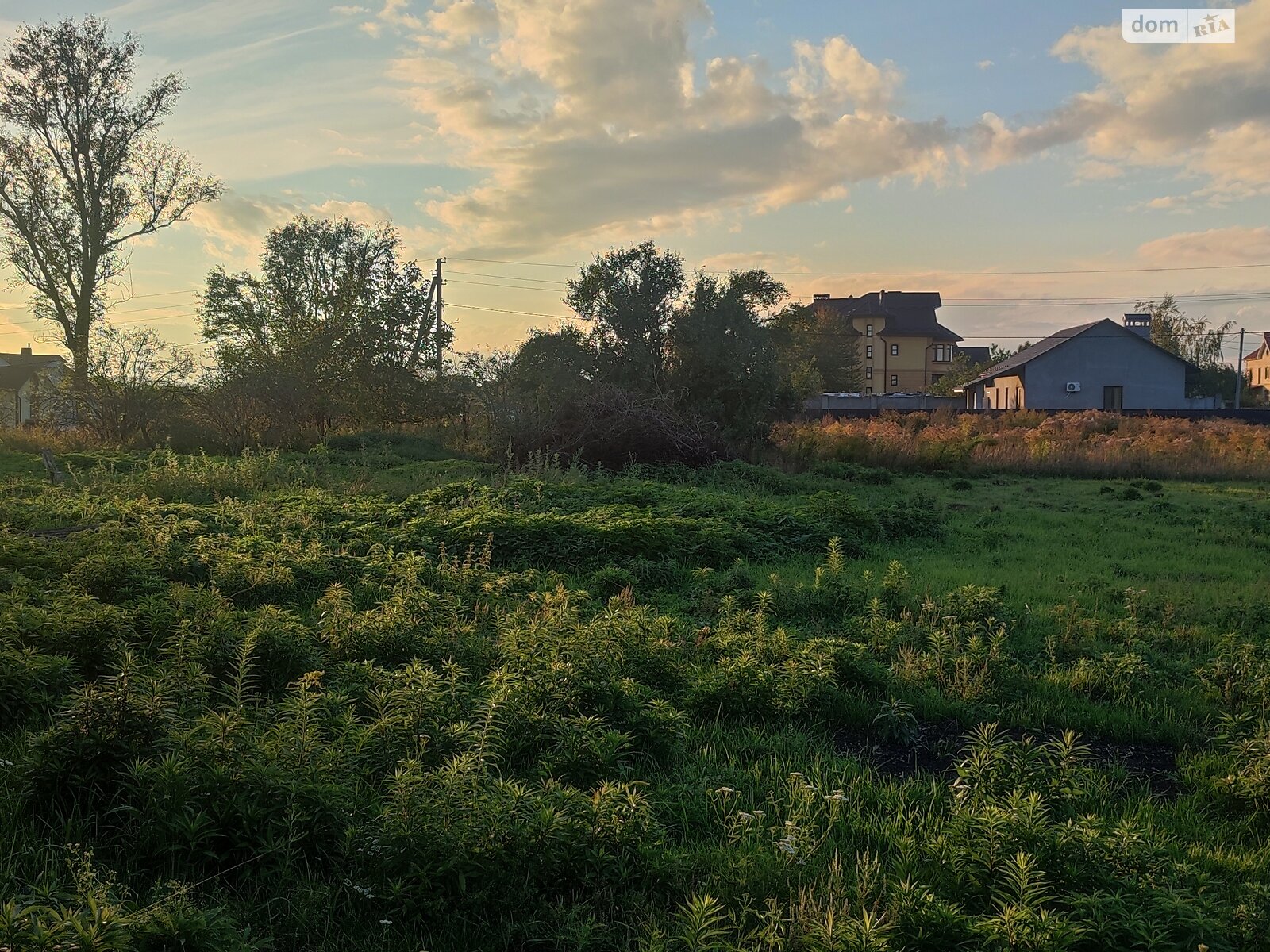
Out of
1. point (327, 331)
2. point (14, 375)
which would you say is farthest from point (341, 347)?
point (14, 375)

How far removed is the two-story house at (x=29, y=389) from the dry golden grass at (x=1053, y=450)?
68.5 feet

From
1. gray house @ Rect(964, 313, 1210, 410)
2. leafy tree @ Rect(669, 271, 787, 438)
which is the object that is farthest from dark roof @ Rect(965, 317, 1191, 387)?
leafy tree @ Rect(669, 271, 787, 438)

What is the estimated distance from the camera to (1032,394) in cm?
4731

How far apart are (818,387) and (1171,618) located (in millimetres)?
39894

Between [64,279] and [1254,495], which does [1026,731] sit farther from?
[64,279]

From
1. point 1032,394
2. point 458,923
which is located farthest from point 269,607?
point 1032,394

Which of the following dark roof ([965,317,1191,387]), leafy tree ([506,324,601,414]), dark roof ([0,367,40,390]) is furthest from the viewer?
dark roof ([0,367,40,390])

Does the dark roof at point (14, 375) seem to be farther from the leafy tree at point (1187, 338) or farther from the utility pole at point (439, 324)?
the leafy tree at point (1187, 338)

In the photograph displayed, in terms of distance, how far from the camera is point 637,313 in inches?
979

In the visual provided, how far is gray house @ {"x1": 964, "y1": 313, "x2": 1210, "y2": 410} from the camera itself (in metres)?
46.3

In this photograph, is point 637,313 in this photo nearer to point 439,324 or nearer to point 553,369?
point 553,369

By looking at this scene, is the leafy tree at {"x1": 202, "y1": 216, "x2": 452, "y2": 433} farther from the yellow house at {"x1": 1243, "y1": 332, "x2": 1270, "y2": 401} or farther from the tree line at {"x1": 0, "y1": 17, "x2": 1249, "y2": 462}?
the yellow house at {"x1": 1243, "y1": 332, "x2": 1270, "y2": 401}

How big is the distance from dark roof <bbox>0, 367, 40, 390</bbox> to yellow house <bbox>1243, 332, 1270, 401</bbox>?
338 ft

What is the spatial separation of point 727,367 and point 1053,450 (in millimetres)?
8929
